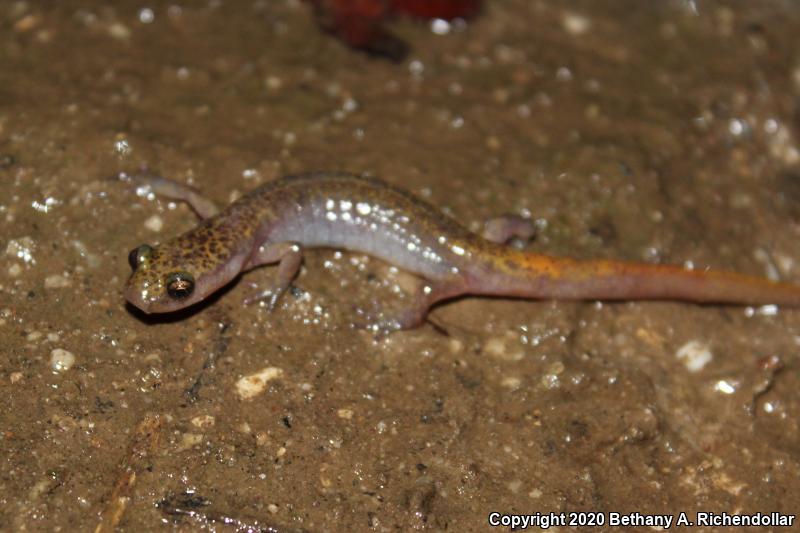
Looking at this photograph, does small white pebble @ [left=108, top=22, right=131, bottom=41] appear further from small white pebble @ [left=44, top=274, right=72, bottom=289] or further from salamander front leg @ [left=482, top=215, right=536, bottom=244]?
salamander front leg @ [left=482, top=215, right=536, bottom=244]

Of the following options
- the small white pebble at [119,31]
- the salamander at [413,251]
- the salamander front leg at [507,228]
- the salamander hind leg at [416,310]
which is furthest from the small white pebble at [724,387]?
the small white pebble at [119,31]

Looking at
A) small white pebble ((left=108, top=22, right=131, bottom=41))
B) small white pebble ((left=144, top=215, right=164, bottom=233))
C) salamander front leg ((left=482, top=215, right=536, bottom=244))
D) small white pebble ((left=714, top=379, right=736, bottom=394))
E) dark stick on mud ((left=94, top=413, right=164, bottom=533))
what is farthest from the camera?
small white pebble ((left=108, top=22, right=131, bottom=41))

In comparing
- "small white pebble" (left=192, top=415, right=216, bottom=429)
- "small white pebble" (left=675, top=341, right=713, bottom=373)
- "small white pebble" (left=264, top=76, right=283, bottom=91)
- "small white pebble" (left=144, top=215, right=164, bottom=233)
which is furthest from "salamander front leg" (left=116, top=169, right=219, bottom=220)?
"small white pebble" (left=675, top=341, right=713, bottom=373)

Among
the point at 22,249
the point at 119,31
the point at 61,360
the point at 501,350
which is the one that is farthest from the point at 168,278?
the point at 119,31

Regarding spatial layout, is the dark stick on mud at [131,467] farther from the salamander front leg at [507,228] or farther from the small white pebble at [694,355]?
the small white pebble at [694,355]

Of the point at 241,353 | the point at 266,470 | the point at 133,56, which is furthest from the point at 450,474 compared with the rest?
the point at 133,56
